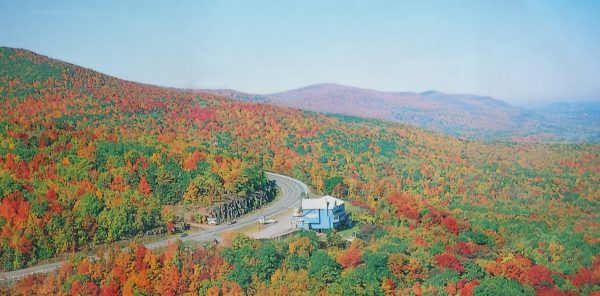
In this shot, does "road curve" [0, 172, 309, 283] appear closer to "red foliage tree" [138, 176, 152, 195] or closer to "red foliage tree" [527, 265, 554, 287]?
"red foliage tree" [138, 176, 152, 195]

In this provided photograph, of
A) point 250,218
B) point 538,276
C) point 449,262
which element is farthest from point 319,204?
point 538,276

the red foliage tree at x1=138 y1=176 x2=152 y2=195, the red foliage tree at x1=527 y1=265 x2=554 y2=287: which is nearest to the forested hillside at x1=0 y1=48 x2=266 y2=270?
the red foliage tree at x1=138 y1=176 x2=152 y2=195

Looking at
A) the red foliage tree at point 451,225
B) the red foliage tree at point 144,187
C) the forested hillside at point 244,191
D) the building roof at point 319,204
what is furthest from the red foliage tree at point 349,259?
the red foliage tree at point 144,187

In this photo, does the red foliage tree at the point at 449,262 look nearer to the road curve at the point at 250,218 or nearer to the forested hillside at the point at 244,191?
the forested hillside at the point at 244,191

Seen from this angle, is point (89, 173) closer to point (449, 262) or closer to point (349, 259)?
point (349, 259)

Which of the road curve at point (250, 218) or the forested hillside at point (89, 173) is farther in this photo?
the forested hillside at point (89, 173)

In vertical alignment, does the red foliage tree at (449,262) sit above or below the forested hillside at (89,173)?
below
